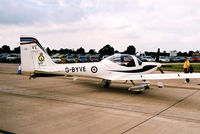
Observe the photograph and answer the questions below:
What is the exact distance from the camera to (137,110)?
22.5ft

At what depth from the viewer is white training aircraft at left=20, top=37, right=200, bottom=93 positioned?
938cm

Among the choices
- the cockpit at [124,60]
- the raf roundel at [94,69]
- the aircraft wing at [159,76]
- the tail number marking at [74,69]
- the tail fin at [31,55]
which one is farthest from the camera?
the cockpit at [124,60]

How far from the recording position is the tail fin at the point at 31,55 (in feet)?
30.6

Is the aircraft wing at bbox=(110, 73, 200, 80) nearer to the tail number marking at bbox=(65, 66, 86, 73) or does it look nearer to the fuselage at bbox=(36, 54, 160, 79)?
the fuselage at bbox=(36, 54, 160, 79)

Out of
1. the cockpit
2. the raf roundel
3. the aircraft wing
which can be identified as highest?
the cockpit

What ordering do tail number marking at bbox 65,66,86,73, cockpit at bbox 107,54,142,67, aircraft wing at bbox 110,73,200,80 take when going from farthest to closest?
cockpit at bbox 107,54,142,67
tail number marking at bbox 65,66,86,73
aircraft wing at bbox 110,73,200,80

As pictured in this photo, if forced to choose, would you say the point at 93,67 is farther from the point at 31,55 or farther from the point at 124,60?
the point at 31,55

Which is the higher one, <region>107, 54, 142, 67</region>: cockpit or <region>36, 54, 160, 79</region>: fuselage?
<region>107, 54, 142, 67</region>: cockpit

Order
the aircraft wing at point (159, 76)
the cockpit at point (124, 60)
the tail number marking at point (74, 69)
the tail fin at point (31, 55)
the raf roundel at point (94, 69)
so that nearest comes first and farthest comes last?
the aircraft wing at point (159, 76), the tail fin at point (31, 55), the tail number marking at point (74, 69), the raf roundel at point (94, 69), the cockpit at point (124, 60)

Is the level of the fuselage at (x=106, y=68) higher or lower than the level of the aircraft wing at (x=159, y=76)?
higher

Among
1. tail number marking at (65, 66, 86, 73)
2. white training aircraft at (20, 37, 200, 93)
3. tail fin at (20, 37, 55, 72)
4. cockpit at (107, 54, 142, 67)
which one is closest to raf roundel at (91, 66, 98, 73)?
white training aircraft at (20, 37, 200, 93)

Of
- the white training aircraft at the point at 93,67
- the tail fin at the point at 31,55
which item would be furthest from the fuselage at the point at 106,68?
the tail fin at the point at 31,55

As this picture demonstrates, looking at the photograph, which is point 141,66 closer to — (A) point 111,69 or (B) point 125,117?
(A) point 111,69

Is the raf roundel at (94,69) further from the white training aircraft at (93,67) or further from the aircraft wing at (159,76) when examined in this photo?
the aircraft wing at (159,76)
